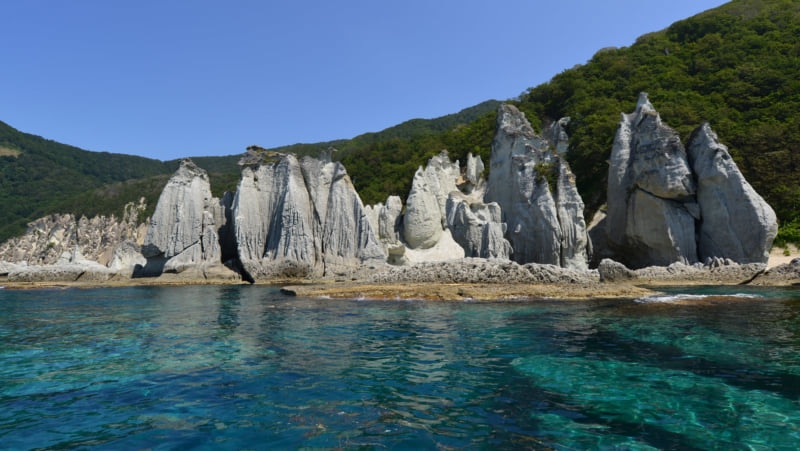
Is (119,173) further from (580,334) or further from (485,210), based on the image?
(580,334)

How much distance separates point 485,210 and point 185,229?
21.6 meters

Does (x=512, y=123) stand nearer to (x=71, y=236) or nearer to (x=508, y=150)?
(x=508, y=150)

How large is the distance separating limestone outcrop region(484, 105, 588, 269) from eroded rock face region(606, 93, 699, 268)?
3.27 metres

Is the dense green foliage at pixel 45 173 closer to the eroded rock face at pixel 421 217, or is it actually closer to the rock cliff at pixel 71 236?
the rock cliff at pixel 71 236

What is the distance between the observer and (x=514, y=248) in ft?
107

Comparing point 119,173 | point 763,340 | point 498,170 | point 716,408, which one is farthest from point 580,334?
point 119,173

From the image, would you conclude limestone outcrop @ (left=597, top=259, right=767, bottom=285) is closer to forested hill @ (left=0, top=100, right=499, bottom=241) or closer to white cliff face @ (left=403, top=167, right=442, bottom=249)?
white cliff face @ (left=403, top=167, right=442, bottom=249)

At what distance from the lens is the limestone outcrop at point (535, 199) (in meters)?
30.5

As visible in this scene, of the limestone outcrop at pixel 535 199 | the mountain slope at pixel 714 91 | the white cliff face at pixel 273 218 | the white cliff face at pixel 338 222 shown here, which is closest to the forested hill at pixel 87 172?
the mountain slope at pixel 714 91

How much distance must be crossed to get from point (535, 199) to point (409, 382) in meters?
27.3

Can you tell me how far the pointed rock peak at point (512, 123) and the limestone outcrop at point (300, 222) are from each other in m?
13.4

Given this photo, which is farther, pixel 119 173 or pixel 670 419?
pixel 119 173

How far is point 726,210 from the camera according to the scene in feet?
87.8

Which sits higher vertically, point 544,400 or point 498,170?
point 498,170
